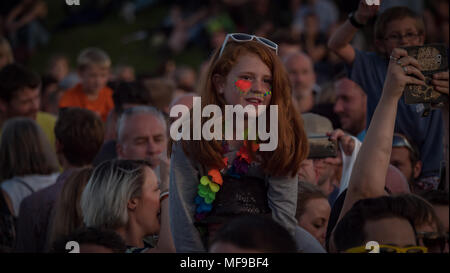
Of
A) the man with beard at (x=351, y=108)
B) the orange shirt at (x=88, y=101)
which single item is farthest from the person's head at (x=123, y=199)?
the orange shirt at (x=88, y=101)

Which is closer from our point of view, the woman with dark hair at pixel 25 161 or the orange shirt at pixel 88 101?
the woman with dark hair at pixel 25 161

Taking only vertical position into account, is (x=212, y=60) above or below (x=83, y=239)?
above

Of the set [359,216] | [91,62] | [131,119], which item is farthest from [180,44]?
[359,216]

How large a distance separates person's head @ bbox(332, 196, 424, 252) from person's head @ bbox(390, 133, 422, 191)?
1730mm

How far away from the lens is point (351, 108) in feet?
18.1

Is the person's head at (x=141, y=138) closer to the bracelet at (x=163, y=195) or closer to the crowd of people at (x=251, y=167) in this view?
the crowd of people at (x=251, y=167)

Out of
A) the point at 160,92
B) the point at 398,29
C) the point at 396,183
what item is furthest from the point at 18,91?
the point at 396,183

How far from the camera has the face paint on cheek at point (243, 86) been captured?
10.3ft

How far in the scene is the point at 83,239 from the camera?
2.85 metres

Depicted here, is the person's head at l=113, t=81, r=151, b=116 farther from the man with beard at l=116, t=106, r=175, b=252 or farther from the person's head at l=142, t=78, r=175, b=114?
the man with beard at l=116, t=106, r=175, b=252

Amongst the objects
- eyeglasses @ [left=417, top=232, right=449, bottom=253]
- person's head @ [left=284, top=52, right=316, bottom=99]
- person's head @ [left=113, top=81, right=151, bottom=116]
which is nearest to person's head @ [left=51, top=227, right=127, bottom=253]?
eyeglasses @ [left=417, top=232, right=449, bottom=253]
